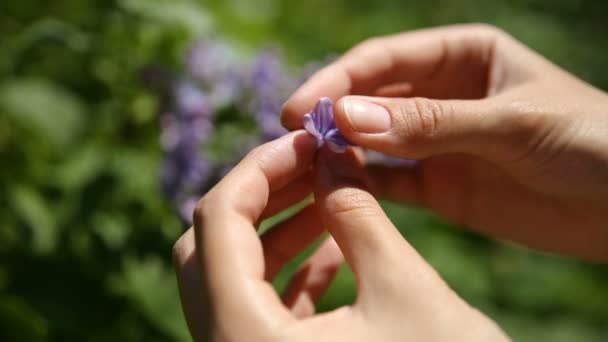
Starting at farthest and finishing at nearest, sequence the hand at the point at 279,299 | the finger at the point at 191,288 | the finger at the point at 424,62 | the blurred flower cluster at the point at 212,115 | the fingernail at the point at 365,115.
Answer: the blurred flower cluster at the point at 212,115, the finger at the point at 424,62, the fingernail at the point at 365,115, the finger at the point at 191,288, the hand at the point at 279,299

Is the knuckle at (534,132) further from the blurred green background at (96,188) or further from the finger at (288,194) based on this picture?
the blurred green background at (96,188)

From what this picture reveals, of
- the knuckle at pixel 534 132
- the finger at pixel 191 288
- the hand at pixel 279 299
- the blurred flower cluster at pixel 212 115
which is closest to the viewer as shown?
the hand at pixel 279 299

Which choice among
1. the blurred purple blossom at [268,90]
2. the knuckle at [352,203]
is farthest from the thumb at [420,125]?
the blurred purple blossom at [268,90]

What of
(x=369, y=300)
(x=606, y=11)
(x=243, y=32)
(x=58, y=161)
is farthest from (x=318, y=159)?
(x=606, y=11)

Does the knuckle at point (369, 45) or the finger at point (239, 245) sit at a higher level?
the knuckle at point (369, 45)

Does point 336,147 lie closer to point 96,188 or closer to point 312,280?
point 312,280

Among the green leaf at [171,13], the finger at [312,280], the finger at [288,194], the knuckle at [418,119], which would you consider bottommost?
the finger at [312,280]

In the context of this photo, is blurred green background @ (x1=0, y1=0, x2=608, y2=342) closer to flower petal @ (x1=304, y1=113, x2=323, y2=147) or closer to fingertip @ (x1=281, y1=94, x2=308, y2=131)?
fingertip @ (x1=281, y1=94, x2=308, y2=131)

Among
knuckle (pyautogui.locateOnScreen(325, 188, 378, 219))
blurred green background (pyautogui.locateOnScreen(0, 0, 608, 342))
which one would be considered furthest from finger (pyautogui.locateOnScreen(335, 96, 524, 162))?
blurred green background (pyautogui.locateOnScreen(0, 0, 608, 342))

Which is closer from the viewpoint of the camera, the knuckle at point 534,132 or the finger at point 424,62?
the knuckle at point 534,132
